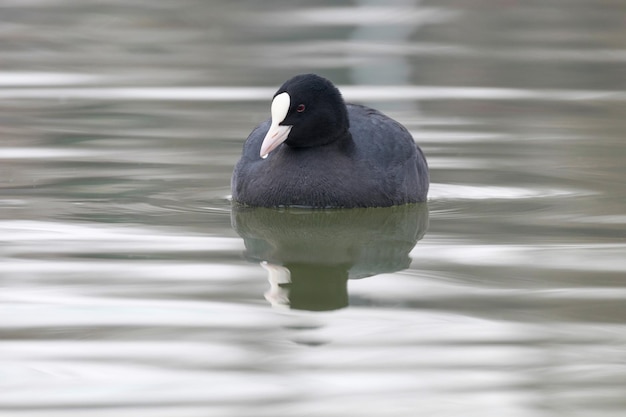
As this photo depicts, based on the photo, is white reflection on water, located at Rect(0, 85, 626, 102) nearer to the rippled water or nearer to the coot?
the rippled water

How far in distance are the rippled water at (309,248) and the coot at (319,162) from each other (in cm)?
12

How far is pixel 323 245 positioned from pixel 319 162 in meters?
0.84

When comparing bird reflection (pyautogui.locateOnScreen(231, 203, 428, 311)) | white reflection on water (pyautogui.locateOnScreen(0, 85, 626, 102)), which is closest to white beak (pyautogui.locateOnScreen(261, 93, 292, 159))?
bird reflection (pyautogui.locateOnScreen(231, 203, 428, 311))

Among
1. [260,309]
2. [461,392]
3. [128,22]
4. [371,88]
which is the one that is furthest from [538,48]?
[461,392]

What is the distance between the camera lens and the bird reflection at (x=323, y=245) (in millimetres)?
6152

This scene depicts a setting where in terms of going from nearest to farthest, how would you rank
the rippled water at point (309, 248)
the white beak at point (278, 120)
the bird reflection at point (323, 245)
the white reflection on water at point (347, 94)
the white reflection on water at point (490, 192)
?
the rippled water at point (309, 248), the bird reflection at point (323, 245), the white beak at point (278, 120), the white reflection on water at point (490, 192), the white reflection on water at point (347, 94)

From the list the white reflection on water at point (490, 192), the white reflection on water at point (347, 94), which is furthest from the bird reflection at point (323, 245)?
the white reflection on water at point (347, 94)

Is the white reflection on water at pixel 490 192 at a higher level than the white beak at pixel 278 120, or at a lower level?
lower

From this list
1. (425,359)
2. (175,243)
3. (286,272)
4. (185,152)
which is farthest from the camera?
(185,152)

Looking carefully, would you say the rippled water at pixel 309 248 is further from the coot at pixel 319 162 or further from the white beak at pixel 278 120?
the white beak at pixel 278 120

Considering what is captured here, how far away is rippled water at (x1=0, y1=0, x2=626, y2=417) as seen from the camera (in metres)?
4.86

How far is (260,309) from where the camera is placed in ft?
19.0

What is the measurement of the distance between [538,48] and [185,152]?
18.2ft

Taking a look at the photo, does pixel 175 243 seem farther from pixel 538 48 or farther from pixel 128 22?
pixel 128 22
